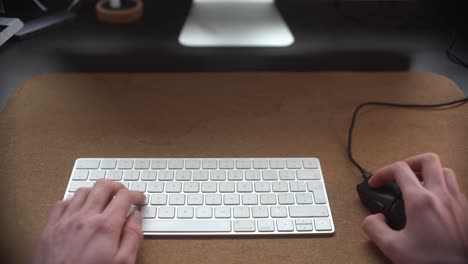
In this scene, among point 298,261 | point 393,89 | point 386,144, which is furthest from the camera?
point 393,89

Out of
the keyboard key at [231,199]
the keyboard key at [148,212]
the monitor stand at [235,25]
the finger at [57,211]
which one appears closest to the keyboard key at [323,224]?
the keyboard key at [231,199]

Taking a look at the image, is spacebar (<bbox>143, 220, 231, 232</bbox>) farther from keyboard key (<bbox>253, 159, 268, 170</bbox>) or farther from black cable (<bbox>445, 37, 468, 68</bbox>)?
black cable (<bbox>445, 37, 468, 68</bbox>)

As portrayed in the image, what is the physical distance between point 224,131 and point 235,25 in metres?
0.33

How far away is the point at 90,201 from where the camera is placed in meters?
A: 0.49

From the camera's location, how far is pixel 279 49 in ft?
2.81

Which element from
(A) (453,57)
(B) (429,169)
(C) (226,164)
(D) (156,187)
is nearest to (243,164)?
(C) (226,164)

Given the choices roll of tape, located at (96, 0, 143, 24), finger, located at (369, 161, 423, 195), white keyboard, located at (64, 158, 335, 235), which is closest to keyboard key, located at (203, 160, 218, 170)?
white keyboard, located at (64, 158, 335, 235)

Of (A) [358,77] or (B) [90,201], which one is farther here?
(A) [358,77]

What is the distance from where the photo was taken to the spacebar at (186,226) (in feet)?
1.64

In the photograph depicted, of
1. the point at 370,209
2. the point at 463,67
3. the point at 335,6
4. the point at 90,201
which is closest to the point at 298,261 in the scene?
the point at 370,209

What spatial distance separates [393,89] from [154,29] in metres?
0.52

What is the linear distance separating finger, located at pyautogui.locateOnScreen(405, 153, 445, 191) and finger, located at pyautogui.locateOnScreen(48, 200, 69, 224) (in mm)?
432

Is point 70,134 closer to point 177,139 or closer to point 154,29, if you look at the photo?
point 177,139

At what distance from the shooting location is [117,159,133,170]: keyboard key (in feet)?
1.89
